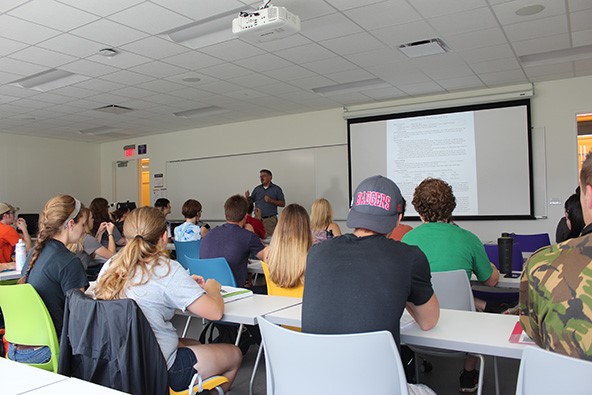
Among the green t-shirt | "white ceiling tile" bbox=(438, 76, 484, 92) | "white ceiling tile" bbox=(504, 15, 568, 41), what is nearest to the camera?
the green t-shirt

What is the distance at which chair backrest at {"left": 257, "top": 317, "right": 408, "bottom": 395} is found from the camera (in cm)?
133

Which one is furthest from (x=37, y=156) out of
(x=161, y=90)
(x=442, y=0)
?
(x=442, y=0)

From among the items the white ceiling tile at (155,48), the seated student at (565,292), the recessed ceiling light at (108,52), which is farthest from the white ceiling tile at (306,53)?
the seated student at (565,292)

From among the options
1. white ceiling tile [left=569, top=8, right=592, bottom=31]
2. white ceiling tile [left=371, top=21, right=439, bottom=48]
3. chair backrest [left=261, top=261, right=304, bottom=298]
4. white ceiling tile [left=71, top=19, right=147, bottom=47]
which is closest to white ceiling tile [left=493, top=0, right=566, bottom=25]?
white ceiling tile [left=569, top=8, right=592, bottom=31]

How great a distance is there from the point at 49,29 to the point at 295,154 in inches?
189

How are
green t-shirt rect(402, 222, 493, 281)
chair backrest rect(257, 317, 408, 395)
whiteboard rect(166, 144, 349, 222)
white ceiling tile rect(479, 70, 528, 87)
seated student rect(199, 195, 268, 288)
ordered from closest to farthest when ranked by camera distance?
chair backrest rect(257, 317, 408, 395), green t-shirt rect(402, 222, 493, 281), seated student rect(199, 195, 268, 288), white ceiling tile rect(479, 70, 528, 87), whiteboard rect(166, 144, 349, 222)

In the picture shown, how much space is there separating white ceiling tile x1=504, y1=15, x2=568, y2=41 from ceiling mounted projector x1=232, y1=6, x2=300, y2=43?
2179 mm

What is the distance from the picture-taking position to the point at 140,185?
1089 cm

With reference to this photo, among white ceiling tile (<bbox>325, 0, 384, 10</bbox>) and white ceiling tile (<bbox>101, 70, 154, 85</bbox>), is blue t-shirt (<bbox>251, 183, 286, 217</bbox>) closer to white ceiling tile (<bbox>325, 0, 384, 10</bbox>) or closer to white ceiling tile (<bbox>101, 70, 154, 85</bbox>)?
white ceiling tile (<bbox>101, 70, 154, 85</bbox>)

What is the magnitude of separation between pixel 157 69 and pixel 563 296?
5222 millimetres

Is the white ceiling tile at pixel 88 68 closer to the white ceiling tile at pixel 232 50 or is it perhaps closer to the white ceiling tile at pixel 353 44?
the white ceiling tile at pixel 232 50

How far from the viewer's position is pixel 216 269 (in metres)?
3.27

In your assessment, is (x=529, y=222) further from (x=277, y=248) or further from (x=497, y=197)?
(x=277, y=248)

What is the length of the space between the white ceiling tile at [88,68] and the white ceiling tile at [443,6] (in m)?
3.46
